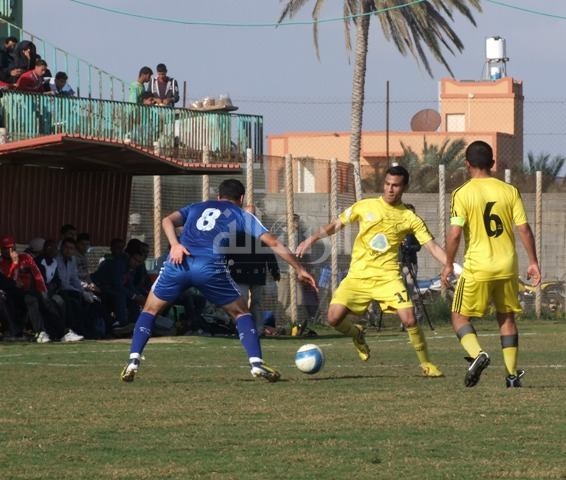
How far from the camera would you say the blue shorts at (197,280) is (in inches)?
517

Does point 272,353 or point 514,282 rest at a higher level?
point 514,282

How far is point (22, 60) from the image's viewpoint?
24125 millimetres

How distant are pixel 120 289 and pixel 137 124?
15.4 ft

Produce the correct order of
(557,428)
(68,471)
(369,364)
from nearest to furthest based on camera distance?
(68,471) < (557,428) < (369,364)

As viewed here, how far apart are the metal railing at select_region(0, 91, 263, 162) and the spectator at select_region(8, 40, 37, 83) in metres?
0.61

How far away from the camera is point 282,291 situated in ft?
85.5

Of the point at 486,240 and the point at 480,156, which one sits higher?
the point at 480,156

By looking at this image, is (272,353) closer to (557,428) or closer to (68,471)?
(557,428)

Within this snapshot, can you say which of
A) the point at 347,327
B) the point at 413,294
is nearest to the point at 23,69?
the point at 413,294

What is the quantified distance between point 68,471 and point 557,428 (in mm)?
3117

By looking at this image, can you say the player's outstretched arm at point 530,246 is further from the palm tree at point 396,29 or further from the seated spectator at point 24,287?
the palm tree at point 396,29

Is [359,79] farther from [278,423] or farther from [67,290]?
[278,423]

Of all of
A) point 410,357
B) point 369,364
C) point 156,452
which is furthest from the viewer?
point 410,357

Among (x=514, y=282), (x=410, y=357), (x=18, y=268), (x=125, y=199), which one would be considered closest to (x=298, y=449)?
(x=514, y=282)
